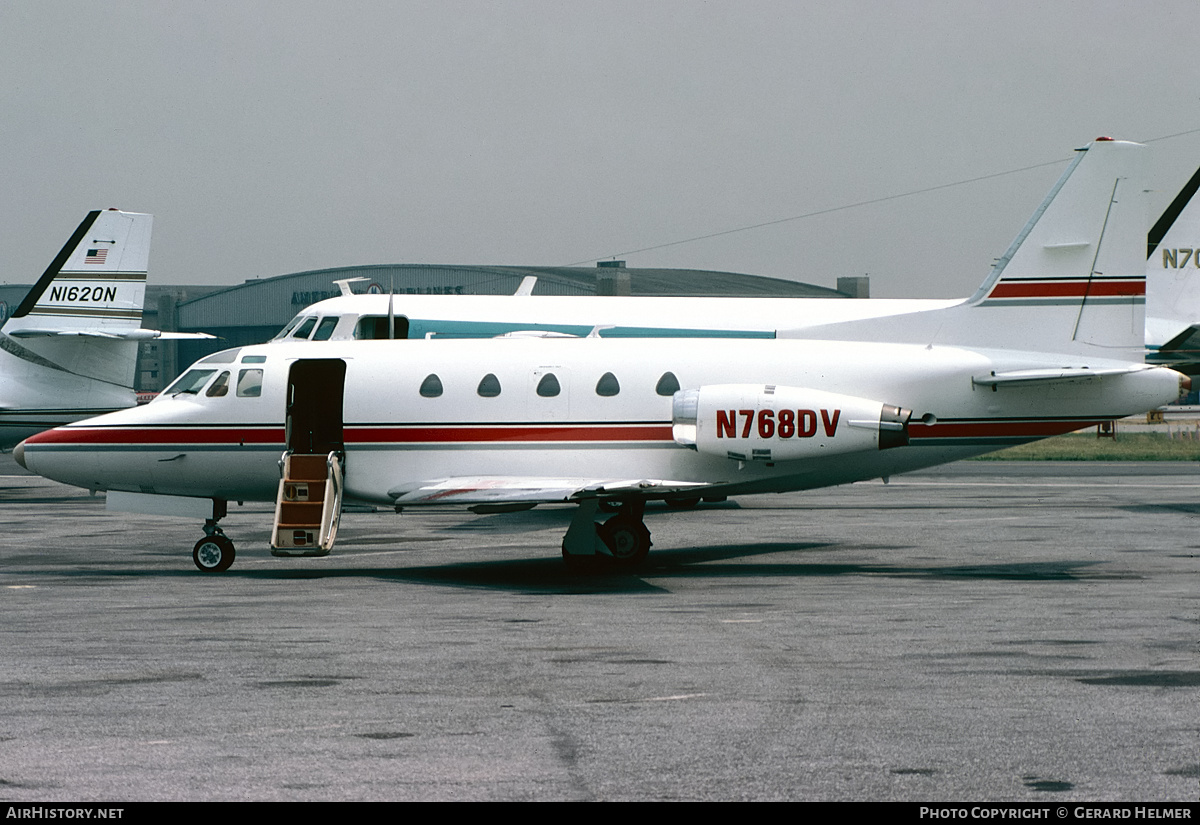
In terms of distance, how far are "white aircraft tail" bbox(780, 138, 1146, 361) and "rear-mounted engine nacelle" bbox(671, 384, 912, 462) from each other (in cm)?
239

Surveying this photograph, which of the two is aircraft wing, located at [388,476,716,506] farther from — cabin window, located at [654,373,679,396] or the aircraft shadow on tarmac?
cabin window, located at [654,373,679,396]

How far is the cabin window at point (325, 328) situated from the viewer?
28.3 m

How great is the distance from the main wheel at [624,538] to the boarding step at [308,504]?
3827mm

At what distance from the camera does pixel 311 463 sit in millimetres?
18609

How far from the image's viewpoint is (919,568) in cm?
1858

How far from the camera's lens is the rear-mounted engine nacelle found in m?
17.8

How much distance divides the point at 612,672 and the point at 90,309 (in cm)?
2388

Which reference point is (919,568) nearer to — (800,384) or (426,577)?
(800,384)

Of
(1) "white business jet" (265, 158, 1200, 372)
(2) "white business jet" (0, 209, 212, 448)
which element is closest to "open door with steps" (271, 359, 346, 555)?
(1) "white business jet" (265, 158, 1200, 372)

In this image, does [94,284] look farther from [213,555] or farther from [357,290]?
[357,290]

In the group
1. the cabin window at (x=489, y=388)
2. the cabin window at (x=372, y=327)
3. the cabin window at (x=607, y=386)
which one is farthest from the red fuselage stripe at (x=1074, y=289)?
the cabin window at (x=372, y=327)

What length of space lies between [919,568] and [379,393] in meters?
8.13

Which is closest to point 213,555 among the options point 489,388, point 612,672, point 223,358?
point 223,358

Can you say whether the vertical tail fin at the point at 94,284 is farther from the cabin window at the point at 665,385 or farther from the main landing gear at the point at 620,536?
the cabin window at the point at 665,385
